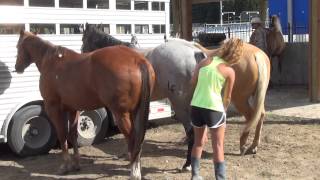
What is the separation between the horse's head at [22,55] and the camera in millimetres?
7375

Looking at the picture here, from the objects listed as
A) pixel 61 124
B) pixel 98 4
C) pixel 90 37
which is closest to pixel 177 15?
pixel 98 4

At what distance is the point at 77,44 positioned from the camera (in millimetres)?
8492

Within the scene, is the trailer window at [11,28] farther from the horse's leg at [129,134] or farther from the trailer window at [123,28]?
the horse's leg at [129,134]

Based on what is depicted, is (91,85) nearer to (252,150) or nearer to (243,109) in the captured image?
(243,109)

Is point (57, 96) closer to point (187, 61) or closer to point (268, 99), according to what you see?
point (187, 61)

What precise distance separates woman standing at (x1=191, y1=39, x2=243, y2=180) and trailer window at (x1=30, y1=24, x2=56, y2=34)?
3.35 m

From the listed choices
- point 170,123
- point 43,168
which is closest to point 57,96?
point 43,168

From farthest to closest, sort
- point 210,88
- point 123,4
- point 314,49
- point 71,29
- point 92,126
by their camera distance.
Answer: point 314,49 < point 123,4 < point 92,126 < point 71,29 < point 210,88

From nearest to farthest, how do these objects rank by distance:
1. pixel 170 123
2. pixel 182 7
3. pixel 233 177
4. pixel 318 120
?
pixel 233 177, pixel 318 120, pixel 170 123, pixel 182 7

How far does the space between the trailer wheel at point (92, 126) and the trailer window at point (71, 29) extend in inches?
53.3

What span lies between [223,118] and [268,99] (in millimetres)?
8149

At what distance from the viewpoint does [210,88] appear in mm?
5406

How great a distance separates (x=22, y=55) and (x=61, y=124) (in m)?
1.17

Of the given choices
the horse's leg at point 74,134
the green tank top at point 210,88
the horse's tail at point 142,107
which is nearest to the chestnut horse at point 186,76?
the horse's tail at point 142,107
